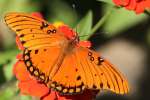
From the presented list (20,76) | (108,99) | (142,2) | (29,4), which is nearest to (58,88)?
(20,76)

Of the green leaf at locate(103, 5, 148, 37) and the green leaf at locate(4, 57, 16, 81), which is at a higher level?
the green leaf at locate(103, 5, 148, 37)

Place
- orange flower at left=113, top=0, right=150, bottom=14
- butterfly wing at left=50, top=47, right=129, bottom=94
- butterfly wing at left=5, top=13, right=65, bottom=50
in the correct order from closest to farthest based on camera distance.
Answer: butterfly wing at left=50, top=47, right=129, bottom=94 < butterfly wing at left=5, top=13, right=65, bottom=50 < orange flower at left=113, top=0, right=150, bottom=14

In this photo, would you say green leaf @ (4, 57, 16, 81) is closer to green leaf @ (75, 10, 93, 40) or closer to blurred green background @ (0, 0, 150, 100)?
blurred green background @ (0, 0, 150, 100)

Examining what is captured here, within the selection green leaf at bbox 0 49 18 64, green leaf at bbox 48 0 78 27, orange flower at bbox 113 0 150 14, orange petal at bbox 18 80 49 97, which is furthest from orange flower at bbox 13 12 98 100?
green leaf at bbox 48 0 78 27

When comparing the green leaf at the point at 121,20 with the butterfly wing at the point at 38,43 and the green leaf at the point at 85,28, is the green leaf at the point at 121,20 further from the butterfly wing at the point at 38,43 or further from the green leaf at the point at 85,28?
the butterfly wing at the point at 38,43

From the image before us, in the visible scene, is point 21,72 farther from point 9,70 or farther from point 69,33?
point 9,70

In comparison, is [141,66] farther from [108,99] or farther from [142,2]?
[142,2]

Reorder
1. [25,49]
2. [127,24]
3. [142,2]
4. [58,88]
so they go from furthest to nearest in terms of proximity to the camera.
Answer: [127,24] < [142,2] < [25,49] < [58,88]
